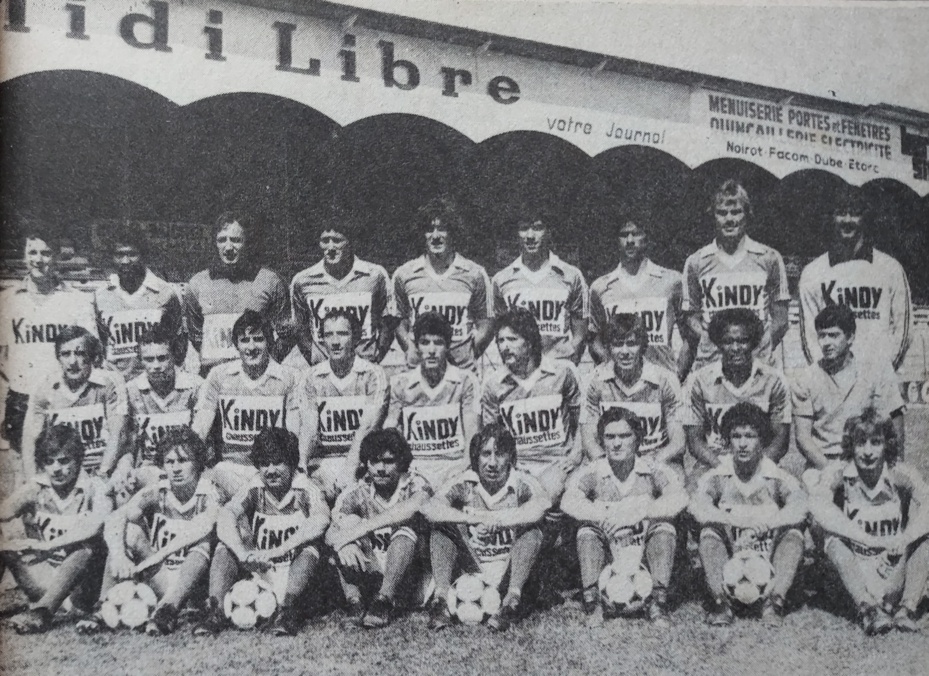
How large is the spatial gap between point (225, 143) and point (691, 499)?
7.08ft

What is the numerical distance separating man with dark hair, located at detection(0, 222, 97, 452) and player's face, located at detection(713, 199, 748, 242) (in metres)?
2.39

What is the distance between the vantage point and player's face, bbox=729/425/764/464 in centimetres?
271

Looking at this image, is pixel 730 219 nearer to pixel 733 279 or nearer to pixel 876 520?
pixel 733 279

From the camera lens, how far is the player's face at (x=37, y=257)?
2.39 m

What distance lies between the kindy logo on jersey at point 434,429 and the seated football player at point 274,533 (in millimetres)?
392

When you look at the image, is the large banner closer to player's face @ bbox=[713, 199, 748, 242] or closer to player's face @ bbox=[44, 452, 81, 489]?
player's face @ bbox=[713, 199, 748, 242]

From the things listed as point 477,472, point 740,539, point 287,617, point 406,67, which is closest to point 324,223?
point 406,67

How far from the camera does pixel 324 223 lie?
2.54 m

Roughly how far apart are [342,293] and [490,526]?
101 centimetres

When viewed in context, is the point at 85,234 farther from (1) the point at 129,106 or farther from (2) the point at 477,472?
(2) the point at 477,472

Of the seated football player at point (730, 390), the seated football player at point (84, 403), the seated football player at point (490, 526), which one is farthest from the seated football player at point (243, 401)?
the seated football player at point (730, 390)

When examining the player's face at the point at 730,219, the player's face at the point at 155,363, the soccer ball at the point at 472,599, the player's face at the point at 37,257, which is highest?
the player's face at the point at 730,219

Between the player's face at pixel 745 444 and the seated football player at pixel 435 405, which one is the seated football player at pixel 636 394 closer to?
the player's face at pixel 745 444

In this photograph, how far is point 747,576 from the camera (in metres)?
2.66
